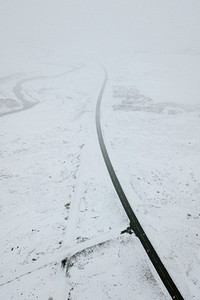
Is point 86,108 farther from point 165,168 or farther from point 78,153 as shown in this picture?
point 165,168

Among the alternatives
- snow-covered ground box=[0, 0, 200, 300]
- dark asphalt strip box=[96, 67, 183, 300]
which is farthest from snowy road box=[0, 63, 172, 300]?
dark asphalt strip box=[96, 67, 183, 300]

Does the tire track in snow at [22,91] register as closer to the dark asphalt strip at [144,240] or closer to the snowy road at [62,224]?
the snowy road at [62,224]

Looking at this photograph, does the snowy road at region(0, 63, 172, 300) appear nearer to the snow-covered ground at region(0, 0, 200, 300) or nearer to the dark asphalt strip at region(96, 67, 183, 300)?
the snow-covered ground at region(0, 0, 200, 300)

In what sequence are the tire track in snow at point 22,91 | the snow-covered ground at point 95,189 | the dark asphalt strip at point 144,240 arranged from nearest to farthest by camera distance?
the dark asphalt strip at point 144,240 < the snow-covered ground at point 95,189 < the tire track in snow at point 22,91

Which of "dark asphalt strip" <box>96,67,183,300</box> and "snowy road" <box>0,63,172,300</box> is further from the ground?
"dark asphalt strip" <box>96,67,183,300</box>

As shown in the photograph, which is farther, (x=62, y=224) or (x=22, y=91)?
(x=22, y=91)

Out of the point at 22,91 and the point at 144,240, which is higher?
the point at 144,240

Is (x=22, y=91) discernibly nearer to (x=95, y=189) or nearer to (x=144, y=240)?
(x=95, y=189)

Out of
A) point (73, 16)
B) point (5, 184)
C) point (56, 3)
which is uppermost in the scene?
point (56, 3)

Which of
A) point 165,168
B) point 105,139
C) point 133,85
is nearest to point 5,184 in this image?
point 105,139

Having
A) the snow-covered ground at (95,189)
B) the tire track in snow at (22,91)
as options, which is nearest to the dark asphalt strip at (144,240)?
the snow-covered ground at (95,189)

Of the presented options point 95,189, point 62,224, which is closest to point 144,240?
point 62,224
